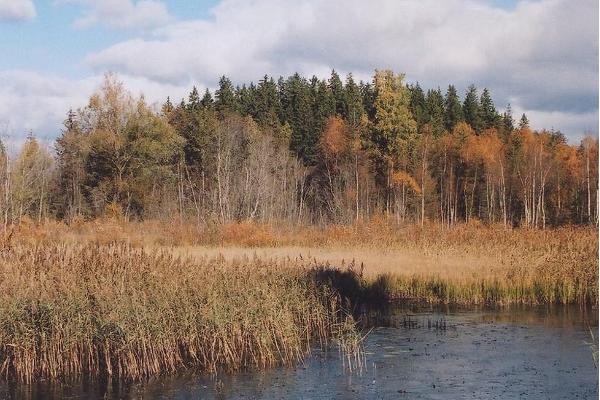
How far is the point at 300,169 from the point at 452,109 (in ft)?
93.1

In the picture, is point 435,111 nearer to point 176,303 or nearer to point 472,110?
point 472,110

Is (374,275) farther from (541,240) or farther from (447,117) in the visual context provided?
(447,117)

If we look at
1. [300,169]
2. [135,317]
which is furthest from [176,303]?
[300,169]

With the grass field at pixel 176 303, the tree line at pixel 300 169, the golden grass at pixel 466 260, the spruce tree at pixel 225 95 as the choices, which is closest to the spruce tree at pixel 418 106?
the tree line at pixel 300 169

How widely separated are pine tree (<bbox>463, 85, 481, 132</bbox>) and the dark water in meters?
72.8

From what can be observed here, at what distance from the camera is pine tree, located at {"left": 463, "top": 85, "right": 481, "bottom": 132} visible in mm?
85675

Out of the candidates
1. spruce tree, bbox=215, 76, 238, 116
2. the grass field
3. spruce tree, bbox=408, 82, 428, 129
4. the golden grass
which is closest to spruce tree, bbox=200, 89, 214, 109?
spruce tree, bbox=215, 76, 238, 116

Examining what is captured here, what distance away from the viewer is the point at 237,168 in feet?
191

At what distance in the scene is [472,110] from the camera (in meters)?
88.9

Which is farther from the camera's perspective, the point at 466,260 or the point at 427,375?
the point at 466,260

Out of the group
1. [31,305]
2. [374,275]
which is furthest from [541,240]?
[31,305]

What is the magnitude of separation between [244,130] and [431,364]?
1989 inches

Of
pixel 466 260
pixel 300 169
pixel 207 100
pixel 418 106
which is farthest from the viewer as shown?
pixel 207 100

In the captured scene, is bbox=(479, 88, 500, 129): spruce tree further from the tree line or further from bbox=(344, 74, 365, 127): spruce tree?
bbox=(344, 74, 365, 127): spruce tree
